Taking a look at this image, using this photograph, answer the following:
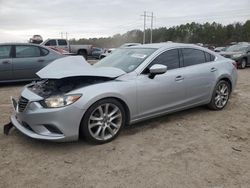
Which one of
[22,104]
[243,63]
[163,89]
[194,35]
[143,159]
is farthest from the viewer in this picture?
[194,35]

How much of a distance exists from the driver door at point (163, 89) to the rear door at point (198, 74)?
173 millimetres

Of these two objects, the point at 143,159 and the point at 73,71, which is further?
the point at 73,71

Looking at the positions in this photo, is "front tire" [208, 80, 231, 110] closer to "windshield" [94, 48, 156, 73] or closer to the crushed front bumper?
"windshield" [94, 48, 156, 73]

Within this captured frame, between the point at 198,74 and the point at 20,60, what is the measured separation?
19.0 ft

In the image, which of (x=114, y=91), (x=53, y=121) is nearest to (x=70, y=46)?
(x=114, y=91)

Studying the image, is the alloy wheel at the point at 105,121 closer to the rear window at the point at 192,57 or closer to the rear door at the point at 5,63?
the rear window at the point at 192,57

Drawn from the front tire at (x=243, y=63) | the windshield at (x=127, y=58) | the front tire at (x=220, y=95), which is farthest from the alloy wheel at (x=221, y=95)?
the front tire at (x=243, y=63)

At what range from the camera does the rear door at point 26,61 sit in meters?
8.88

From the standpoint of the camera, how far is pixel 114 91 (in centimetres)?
419

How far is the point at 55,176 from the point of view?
130 inches

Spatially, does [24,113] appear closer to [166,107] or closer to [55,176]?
[55,176]

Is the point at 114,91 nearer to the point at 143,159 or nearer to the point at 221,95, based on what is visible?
the point at 143,159

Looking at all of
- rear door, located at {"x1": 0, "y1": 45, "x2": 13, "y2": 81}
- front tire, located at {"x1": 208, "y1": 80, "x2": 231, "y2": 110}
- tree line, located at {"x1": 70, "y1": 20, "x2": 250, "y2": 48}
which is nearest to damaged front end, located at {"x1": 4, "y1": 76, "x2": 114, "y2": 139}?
front tire, located at {"x1": 208, "y1": 80, "x2": 231, "y2": 110}

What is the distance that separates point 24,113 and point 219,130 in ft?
10.1
